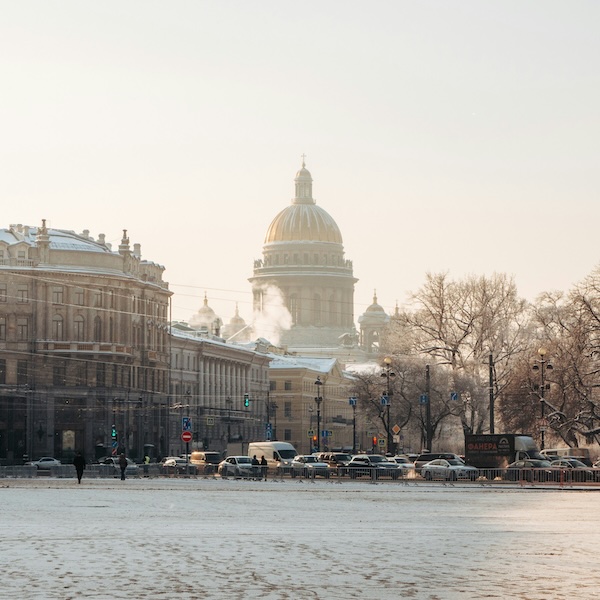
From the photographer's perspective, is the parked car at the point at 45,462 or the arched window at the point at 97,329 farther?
the arched window at the point at 97,329

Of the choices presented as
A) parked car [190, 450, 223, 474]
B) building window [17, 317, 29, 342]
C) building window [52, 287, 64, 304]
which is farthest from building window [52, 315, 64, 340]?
parked car [190, 450, 223, 474]

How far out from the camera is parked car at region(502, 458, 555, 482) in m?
67.3

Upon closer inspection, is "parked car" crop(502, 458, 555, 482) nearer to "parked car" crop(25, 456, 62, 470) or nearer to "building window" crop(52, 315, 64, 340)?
"parked car" crop(25, 456, 62, 470)

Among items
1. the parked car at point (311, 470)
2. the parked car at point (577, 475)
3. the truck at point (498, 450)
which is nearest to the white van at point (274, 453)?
the parked car at point (311, 470)

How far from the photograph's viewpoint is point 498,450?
78.9 m

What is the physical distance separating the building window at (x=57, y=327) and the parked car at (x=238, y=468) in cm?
4579

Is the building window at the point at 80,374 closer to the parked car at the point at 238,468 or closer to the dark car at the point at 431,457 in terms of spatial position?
the parked car at the point at 238,468

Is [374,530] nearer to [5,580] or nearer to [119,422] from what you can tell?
[5,580]

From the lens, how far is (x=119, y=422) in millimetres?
125125

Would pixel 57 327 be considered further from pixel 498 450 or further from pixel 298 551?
pixel 298 551

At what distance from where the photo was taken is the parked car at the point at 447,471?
239ft

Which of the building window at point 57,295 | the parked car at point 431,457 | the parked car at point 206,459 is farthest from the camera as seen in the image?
the building window at point 57,295

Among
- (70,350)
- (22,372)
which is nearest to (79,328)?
(70,350)

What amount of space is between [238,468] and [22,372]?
4602cm
